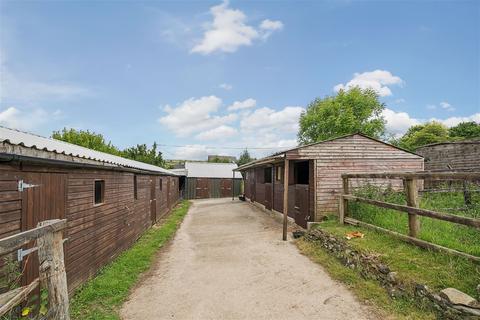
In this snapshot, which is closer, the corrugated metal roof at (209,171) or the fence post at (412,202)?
the fence post at (412,202)

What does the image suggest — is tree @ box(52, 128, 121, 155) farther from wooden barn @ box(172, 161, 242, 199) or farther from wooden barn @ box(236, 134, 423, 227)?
wooden barn @ box(236, 134, 423, 227)

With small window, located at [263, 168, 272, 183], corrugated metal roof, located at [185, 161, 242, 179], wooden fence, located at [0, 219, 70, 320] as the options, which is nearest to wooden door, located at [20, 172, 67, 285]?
wooden fence, located at [0, 219, 70, 320]

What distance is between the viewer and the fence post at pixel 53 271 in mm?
3010

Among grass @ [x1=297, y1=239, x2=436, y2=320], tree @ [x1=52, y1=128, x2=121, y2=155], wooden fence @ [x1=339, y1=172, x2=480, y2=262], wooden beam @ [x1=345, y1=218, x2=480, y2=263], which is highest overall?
tree @ [x1=52, y1=128, x2=121, y2=155]

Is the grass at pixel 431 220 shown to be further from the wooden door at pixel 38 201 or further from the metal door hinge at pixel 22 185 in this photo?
the metal door hinge at pixel 22 185

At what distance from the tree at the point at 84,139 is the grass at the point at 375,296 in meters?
36.9

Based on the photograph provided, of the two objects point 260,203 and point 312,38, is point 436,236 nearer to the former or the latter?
point 312,38

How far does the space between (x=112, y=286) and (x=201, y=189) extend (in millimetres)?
26907

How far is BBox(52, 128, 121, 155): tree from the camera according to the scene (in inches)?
1490

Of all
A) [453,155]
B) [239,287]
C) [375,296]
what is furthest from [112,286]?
[453,155]

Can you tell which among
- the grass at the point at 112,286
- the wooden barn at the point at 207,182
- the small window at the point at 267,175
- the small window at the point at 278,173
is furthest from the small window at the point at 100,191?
the wooden barn at the point at 207,182

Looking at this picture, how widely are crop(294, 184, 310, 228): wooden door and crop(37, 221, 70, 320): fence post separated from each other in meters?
9.06

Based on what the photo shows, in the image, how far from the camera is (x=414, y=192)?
19.2ft

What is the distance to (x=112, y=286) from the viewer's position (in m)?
5.64
